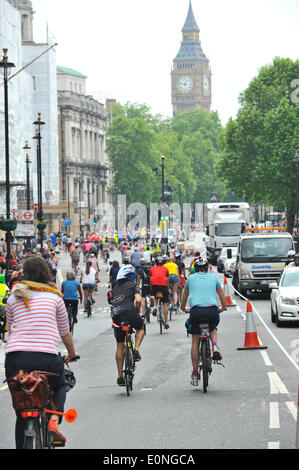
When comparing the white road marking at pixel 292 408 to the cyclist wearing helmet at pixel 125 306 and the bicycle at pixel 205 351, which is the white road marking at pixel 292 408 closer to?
the bicycle at pixel 205 351

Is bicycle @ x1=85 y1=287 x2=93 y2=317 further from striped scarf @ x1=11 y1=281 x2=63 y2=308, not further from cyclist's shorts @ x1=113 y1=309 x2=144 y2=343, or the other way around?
striped scarf @ x1=11 y1=281 x2=63 y2=308

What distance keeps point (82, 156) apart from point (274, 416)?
126 meters

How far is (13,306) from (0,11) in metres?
61.4

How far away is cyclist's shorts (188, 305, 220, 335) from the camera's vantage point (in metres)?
12.5

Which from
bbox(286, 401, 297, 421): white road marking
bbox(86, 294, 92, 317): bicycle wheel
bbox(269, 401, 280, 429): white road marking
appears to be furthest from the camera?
bbox(86, 294, 92, 317): bicycle wheel

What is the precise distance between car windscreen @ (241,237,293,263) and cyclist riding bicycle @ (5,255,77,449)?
25543 millimetres

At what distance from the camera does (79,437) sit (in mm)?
9570

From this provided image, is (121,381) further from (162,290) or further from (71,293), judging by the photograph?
(162,290)

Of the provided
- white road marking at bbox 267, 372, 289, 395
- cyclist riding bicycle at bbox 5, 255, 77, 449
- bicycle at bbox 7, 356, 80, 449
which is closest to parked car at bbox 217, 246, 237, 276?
white road marking at bbox 267, 372, 289, 395

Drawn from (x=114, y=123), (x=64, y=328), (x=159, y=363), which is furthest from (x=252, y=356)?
(x=114, y=123)

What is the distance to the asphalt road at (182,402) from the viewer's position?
30.4 ft

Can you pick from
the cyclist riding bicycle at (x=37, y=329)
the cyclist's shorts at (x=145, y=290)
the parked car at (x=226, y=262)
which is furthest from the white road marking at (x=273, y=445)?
the parked car at (x=226, y=262)

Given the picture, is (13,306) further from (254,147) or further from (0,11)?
(254,147)

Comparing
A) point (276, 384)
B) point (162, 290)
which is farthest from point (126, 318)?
point (162, 290)
